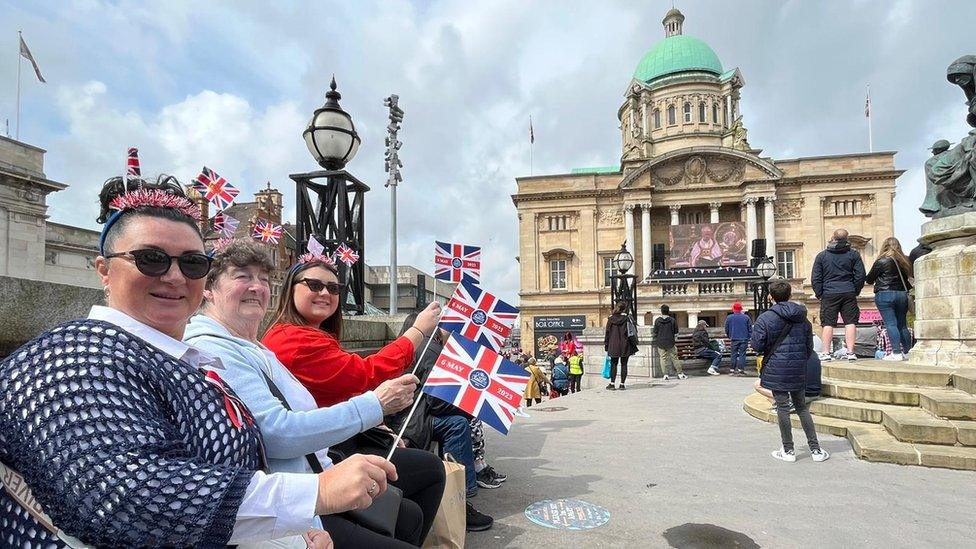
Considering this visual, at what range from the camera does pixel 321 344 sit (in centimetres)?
257

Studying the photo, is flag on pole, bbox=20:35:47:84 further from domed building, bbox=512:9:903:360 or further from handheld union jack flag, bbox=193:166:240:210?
domed building, bbox=512:9:903:360

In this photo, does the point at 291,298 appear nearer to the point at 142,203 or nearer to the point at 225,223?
the point at 225,223

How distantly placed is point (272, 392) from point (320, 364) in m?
0.66

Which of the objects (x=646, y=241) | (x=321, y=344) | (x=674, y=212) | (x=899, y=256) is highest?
(x=674, y=212)

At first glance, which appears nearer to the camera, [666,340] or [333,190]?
[333,190]

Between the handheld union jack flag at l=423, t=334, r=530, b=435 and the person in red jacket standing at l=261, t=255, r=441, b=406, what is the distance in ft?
0.75

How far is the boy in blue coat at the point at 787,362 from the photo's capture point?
524 cm

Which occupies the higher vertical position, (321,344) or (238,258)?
(238,258)

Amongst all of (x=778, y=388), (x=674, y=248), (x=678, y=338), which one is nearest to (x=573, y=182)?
(x=674, y=248)

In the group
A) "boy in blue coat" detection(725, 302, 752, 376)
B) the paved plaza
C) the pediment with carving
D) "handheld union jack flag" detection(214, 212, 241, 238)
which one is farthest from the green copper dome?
"handheld union jack flag" detection(214, 212, 241, 238)

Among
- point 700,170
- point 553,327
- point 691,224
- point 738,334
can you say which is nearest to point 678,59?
point 700,170

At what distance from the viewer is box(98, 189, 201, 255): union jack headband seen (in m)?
1.40

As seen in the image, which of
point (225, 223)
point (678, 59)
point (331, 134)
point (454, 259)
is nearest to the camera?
point (225, 223)

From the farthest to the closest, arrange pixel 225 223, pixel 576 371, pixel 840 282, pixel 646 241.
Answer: pixel 646 241 → pixel 576 371 → pixel 840 282 → pixel 225 223
